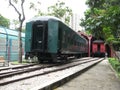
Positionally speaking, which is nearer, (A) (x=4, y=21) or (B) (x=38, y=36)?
(B) (x=38, y=36)

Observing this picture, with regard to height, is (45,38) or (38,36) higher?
(38,36)

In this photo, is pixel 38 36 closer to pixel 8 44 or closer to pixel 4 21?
pixel 8 44

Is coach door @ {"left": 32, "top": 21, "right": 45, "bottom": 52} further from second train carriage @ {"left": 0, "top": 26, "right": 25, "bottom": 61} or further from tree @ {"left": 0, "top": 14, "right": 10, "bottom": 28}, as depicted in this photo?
tree @ {"left": 0, "top": 14, "right": 10, "bottom": 28}

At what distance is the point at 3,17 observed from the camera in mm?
80250

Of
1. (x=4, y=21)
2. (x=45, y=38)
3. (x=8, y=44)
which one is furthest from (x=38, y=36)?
(x=4, y=21)

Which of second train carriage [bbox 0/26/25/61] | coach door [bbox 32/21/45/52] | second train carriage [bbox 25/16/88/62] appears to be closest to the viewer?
second train carriage [bbox 25/16/88/62]

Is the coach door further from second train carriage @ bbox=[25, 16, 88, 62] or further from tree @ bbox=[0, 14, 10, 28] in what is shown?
tree @ bbox=[0, 14, 10, 28]

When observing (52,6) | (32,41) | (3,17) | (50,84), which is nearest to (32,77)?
(50,84)

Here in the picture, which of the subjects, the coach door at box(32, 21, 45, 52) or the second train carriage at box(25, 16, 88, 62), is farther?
the coach door at box(32, 21, 45, 52)

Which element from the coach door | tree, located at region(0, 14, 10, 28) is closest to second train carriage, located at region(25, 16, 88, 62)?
the coach door

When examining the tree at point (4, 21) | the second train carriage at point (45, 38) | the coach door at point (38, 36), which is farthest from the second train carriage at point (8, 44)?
the tree at point (4, 21)

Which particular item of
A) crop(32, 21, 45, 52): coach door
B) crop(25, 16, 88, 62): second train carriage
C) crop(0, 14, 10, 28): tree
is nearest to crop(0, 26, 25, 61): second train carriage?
crop(25, 16, 88, 62): second train carriage

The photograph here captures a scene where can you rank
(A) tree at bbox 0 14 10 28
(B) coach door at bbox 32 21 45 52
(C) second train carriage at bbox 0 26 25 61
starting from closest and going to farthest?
(B) coach door at bbox 32 21 45 52 → (C) second train carriage at bbox 0 26 25 61 → (A) tree at bbox 0 14 10 28

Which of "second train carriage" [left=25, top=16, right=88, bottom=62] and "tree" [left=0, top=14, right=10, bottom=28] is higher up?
"tree" [left=0, top=14, right=10, bottom=28]
